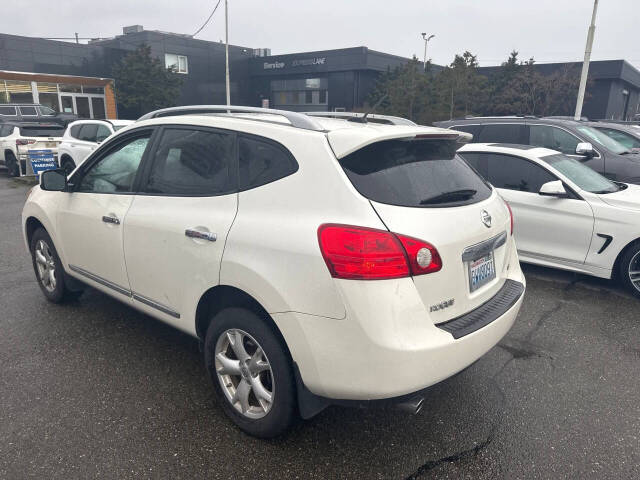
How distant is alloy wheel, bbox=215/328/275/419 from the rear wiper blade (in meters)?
1.16

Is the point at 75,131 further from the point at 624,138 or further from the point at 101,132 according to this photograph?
the point at 624,138

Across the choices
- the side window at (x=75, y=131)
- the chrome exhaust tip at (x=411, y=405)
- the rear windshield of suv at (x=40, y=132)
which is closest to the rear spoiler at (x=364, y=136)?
the chrome exhaust tip at (x=411, y=405)

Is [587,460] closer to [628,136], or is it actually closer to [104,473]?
[104,473]

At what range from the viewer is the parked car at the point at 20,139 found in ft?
46.4

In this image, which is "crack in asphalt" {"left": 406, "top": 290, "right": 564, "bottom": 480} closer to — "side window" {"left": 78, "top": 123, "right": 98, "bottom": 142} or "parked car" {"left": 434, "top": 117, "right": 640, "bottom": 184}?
"parked car" {"left": 434, "top": 117, "right": 640, "bottom": 184}

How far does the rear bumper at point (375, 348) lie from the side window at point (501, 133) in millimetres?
6722

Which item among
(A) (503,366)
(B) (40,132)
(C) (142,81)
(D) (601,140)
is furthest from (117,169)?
(C) (142,81)

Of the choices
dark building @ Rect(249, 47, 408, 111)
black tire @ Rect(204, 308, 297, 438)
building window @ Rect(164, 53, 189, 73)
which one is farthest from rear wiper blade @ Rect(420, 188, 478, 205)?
building window @ Rect(164, 53, 189, 73)

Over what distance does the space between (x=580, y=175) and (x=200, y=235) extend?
4769mm

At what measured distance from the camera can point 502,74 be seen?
35.4 metres

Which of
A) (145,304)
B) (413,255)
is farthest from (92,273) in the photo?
(413,255)

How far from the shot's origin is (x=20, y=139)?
1424 centimetres

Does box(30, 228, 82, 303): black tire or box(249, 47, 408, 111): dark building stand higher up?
box(249, 47, 408, 111): dark building

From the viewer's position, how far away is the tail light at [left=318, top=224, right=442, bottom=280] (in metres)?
2.16
